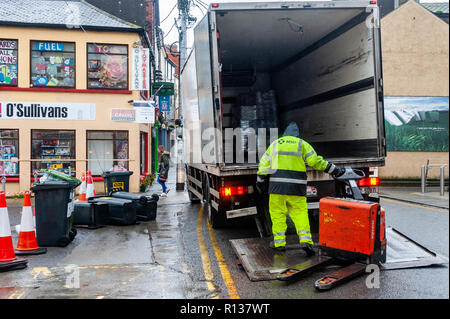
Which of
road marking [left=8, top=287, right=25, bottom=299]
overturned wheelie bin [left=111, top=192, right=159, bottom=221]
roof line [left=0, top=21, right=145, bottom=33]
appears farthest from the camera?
roof line [left=0, top=21, right=145, bottom=33]

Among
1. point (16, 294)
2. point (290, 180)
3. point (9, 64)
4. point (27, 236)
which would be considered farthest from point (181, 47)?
point (16, 294)

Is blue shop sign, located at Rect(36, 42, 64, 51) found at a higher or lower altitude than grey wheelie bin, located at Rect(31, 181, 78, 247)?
higher

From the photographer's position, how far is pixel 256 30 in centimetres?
851

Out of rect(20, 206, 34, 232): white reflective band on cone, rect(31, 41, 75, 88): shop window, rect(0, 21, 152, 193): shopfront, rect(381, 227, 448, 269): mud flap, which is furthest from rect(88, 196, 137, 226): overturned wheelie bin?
rect(31, 41, 75, 88): shop window

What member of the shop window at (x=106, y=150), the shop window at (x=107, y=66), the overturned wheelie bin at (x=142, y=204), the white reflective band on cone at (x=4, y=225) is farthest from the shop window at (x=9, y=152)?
the white reflective band on cone at (x=4, y=225)

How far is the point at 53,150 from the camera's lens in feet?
49.6

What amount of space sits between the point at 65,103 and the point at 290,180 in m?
11.6

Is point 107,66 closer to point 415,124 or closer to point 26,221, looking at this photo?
point 26,221

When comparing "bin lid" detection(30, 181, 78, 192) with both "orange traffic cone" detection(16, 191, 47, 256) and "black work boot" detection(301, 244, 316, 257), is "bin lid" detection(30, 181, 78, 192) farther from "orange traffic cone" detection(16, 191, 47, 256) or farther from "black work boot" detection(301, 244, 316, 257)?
"black work boot" detection(301, 244, 316, 257)

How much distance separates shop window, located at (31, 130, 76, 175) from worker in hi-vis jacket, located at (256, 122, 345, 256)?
36.3ft

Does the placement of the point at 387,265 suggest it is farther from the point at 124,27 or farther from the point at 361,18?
the point at 124,27

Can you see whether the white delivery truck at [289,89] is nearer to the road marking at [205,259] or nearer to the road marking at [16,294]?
the road marking at [205,259]

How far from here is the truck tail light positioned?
6.54 metres
